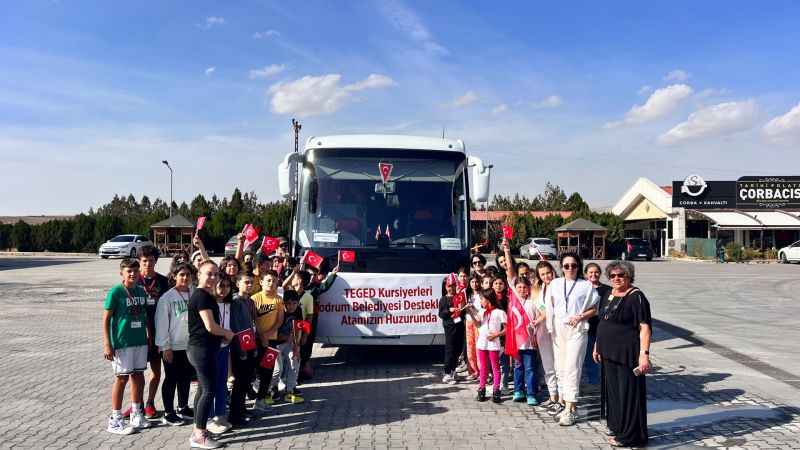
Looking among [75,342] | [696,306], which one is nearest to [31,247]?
[75,342]

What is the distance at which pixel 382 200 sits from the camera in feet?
28.2

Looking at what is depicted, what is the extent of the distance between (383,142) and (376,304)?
7.58 ft

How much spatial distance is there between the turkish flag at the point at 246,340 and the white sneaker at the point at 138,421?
43.8 inches

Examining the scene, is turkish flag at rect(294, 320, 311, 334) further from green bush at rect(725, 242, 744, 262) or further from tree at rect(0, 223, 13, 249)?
tree at rect(0, 223, 13, 249)

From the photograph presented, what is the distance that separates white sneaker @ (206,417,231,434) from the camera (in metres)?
5.84

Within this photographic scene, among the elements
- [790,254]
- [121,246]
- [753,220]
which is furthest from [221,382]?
[753,220]

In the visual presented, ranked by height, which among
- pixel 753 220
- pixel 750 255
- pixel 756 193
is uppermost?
pixel 756 193

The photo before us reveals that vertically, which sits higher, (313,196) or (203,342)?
(313,196)

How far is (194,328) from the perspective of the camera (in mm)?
5465

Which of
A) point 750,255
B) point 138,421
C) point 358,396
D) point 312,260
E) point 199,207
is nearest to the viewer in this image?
point 138,421

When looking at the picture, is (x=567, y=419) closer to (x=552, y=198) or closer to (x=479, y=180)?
(x=479, y=180)

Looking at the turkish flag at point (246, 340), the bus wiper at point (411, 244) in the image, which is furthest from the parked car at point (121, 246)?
the turkish flag at point (246, 340)

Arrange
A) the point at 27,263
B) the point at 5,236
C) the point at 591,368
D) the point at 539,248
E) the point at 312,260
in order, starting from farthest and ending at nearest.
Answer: the point at 5,236
the point at 539,248
the point at 27,263
the point at 312,260
the point at 591,368

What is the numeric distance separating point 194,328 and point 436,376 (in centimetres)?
372
